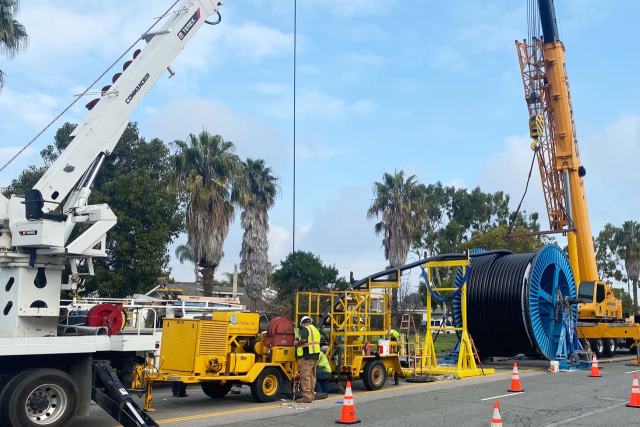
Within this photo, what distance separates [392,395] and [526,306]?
26.2ft

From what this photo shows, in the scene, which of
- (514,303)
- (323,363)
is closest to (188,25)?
(323,363)

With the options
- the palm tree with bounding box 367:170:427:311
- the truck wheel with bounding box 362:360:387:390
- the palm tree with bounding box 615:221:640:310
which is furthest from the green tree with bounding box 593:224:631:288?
the truck wheel with bounding box 362:360:387:390

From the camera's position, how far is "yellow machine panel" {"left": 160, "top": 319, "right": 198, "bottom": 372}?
11594 mm

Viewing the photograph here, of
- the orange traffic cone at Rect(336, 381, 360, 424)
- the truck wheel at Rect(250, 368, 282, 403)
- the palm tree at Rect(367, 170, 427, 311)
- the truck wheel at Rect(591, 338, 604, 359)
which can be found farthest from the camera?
the palm tree at Rect(367, 170, 427, 311)

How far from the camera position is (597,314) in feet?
81.5

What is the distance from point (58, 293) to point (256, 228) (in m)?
26.7

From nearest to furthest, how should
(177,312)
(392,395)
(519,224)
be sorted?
(392,395), (177,312), (519,224)

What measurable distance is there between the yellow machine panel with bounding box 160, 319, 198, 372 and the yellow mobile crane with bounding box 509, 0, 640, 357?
17.5 m

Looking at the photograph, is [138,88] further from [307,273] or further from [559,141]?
[307,273]

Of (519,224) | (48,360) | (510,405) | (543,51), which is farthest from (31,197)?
(519,224)

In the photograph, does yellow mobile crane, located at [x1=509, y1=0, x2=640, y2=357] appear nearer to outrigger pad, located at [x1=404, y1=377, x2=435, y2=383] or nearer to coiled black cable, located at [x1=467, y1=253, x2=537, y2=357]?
coiled black cable, located at [x1=467, y1=253, x2=537, y2=357]

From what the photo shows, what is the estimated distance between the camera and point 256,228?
120 ft

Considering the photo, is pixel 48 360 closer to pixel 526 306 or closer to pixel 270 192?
pixel 526 306

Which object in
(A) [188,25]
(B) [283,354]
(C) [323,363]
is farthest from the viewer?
(C) [323,363]
